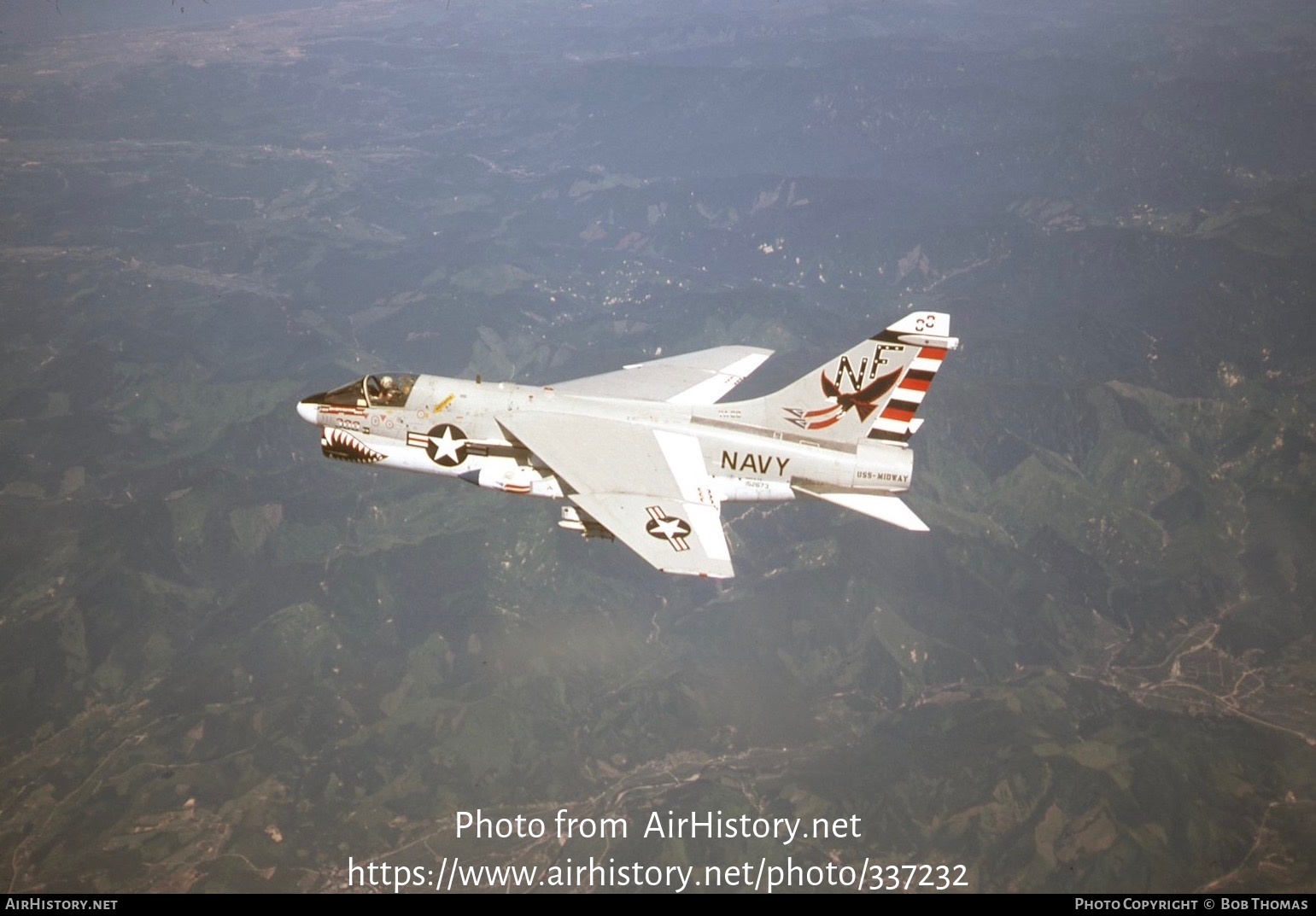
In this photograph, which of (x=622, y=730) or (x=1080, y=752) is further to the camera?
(x=622, y=730)

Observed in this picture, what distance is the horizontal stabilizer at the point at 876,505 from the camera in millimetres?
43375

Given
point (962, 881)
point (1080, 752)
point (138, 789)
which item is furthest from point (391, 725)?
point (1080, 752)

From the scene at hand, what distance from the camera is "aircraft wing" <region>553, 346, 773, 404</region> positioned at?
50188 mm

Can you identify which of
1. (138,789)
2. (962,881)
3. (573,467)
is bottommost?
(962,881)

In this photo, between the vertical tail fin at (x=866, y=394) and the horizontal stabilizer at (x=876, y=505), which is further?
the vertical tail fin at (x=866, y=394)

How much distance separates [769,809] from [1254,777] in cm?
9703

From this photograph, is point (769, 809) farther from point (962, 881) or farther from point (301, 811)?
point (301, 811)

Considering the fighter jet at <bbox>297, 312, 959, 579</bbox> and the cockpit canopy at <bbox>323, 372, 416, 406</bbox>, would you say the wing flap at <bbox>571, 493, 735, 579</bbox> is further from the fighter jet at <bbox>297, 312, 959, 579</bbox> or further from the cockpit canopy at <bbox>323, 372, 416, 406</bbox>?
the cockpit canopy at <bbox>323, 372, 416, 406</bbox>

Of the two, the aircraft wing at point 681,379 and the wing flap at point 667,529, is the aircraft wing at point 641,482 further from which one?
the aircraft wing at point 681,379

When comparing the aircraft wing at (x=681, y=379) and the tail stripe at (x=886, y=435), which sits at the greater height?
the tail stripe at (x=886, y=435)

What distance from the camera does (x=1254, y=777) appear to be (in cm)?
17488

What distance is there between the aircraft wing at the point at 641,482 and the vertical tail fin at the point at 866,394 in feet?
14.8

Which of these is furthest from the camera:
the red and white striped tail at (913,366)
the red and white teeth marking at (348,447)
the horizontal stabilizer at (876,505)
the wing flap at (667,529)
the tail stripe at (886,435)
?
the red and white teeth marking at (348,447)

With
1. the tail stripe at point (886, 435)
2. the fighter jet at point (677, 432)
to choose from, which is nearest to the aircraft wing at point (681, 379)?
A: the fighter jet at point (677, 432)
